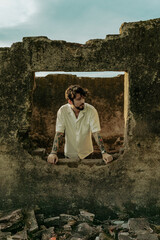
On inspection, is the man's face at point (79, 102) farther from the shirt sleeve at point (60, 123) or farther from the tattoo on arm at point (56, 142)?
the tattoo on arm at point (56, 142)

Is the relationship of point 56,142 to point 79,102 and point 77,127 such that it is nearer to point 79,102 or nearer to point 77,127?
point 77,127

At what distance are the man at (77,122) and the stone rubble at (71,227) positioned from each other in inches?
32.5

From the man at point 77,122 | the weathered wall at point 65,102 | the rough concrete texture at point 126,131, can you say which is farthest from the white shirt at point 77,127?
the weathered wall at point 65,102

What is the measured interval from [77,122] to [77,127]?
71mm

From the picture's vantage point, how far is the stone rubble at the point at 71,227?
110 inches

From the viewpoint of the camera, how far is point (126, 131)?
3.23 m

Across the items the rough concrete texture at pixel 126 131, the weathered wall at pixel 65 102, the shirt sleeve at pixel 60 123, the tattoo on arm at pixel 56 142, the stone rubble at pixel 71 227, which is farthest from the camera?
the weathered wall at pixel 65 102

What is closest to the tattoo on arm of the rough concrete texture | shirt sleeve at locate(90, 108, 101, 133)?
the rough concrete texture

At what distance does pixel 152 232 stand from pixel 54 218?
44.8 inches

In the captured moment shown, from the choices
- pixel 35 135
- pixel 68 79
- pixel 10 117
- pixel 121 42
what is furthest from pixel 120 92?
pixel 10 117

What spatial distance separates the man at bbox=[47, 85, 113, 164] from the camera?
11.3 ft

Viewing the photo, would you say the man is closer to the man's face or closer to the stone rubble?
the man's face

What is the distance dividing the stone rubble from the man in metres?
0.82

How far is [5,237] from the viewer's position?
280cm
